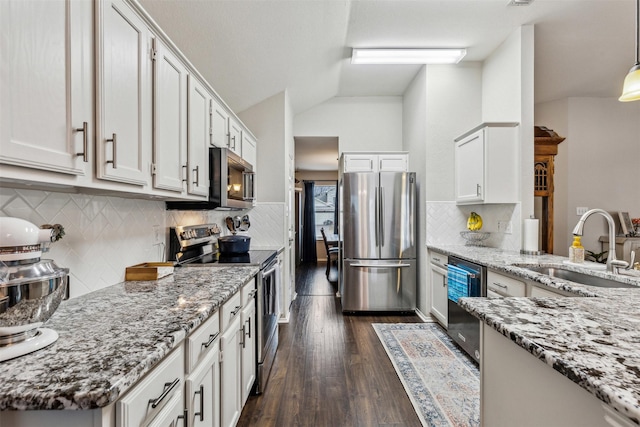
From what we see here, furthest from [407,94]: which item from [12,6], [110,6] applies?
[12,6]

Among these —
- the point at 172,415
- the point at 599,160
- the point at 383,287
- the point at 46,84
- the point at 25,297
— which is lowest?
the point at 383,287

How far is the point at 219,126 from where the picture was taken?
2.44 m

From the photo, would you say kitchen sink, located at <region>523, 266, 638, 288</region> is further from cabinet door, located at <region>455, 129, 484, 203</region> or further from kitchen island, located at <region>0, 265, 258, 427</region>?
kitchen island, located at <region>0, 265, 258, 427</region>

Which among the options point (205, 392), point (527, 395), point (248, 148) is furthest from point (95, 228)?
point (248, 148)

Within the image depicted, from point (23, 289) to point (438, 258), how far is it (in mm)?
3289

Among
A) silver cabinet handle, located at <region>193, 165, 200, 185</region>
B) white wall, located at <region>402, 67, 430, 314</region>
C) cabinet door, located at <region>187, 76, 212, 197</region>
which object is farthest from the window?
silver cabinet handle, located at <region>193, 165, 200, 185</region>

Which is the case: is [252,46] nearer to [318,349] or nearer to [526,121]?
[526,121]

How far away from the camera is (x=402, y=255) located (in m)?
3.79

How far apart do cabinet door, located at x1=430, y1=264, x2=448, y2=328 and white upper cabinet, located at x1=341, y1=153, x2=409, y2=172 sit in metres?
1.44

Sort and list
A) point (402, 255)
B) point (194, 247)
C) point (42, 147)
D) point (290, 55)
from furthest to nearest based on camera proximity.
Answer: point (402, 255), point (290, 55), point (194, 247), point (42, 147)

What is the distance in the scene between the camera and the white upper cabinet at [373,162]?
419 centimetres

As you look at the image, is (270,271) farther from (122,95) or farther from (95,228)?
(122,95)

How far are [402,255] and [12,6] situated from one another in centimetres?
363

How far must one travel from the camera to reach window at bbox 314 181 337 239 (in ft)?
29.8
